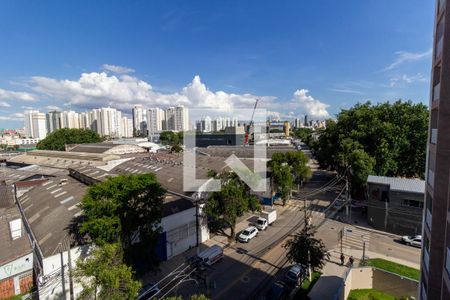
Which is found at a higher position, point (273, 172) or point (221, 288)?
point (273, 172)

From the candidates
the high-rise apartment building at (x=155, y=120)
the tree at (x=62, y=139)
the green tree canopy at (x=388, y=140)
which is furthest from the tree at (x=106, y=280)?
the high-rise apartment building at (x=155, y=120)

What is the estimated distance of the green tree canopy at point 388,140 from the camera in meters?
25.3

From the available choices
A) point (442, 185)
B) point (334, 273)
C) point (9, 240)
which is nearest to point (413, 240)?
point (334, 273)

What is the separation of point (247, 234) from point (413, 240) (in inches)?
516

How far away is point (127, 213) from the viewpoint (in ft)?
38.9

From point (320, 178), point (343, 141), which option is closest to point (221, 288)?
point (343, 141)

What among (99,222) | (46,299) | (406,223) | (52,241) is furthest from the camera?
(406,223)

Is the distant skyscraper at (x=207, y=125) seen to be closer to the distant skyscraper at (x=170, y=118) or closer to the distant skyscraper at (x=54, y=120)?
the distant skyscraper at (x=170, y=118)

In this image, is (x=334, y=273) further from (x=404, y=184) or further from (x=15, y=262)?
(x=15, y=262)

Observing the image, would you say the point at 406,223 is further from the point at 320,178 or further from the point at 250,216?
the point at 320,178

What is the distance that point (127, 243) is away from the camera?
1216 cm

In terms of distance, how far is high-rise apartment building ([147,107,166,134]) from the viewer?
147500mm

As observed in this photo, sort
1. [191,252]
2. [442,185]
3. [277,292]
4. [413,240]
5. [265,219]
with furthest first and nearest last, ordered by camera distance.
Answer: [265,219], [413,240], [191,252], [277,292], [442,185]

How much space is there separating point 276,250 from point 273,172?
873 centimetres
